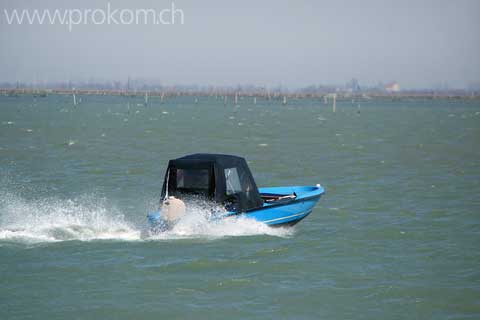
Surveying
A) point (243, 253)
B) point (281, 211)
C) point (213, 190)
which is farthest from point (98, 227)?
point (281, 211)

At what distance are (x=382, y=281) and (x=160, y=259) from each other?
445 centimetres

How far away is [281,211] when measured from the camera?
Result: 685 inches

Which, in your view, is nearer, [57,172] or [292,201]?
[292,201]

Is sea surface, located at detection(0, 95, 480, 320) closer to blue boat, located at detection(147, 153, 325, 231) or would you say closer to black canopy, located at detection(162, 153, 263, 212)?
blue boat, located at detection(147, 153, 325, 231)

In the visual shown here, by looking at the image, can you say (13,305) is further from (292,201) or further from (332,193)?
(332,193)

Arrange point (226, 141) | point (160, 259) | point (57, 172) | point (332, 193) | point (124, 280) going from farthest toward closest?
point (226, 141) → point (57, 172) → point (332, 193) → point (160, 259) → point (124, 280)

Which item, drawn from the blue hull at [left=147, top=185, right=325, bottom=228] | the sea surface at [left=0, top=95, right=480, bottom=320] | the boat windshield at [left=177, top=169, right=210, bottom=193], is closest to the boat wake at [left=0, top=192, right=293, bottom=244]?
the sea surface at [left=0, top=95, right=480, bottom=320]

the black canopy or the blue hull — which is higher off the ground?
the black canopy

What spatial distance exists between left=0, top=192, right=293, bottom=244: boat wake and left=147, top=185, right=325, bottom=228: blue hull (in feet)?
0.52

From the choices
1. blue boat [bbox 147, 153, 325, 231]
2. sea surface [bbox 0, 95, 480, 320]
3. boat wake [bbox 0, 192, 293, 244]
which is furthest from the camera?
boat wake [bbox 0, 192, 293, 244]

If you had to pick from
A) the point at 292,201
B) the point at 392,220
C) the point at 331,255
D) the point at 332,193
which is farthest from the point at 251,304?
the point at 332,193

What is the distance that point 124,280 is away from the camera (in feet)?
43.9

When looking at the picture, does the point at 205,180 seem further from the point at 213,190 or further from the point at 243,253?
the point at 243,253

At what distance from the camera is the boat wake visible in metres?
16.1
